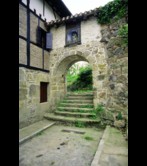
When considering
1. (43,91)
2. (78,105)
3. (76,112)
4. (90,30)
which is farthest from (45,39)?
(76,112)

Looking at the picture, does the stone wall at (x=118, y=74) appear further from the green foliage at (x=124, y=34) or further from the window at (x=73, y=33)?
the window at (x=73, y=33)

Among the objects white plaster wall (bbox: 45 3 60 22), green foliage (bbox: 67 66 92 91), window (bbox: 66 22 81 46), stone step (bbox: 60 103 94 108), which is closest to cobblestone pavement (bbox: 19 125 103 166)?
stone step (bbox: 60 103 94 108)

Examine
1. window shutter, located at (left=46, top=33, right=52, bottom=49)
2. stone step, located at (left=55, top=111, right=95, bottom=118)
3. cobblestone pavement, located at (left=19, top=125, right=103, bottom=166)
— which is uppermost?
window shutter, located at (left=46, top=33, right=52, bottom=49)

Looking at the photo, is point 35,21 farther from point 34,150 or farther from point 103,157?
point 103,157

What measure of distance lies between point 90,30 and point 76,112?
12.7 feet

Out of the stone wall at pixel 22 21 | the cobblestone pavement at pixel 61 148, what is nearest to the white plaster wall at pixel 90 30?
the stone wall at pixel 22 21

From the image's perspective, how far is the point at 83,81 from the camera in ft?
37.6

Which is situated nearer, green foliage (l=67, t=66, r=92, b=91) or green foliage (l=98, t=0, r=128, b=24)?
green foliage (l=98, t=0, r=128, b=24)

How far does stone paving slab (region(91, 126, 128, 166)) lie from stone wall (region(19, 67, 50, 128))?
3162 mm

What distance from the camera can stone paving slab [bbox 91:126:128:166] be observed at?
2.60 meters

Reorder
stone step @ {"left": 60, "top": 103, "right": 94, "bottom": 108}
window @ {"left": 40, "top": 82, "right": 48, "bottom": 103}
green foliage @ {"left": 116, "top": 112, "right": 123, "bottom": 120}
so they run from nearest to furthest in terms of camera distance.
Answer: green foliage @ {"left": 116, "top": 112, "right": 123, "bottom": 120}, stone step @ {"left": 60, "top": 103, "right": 94, "bottom": 108}, window @ {"left": 40, "top": 82, "right": 48, "bottom": 103}

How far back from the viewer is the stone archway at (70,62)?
6008 mm

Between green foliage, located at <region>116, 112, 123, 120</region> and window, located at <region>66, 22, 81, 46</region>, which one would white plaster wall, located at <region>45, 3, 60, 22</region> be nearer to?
window, located at <region>66, 22, 81, 46</region>
